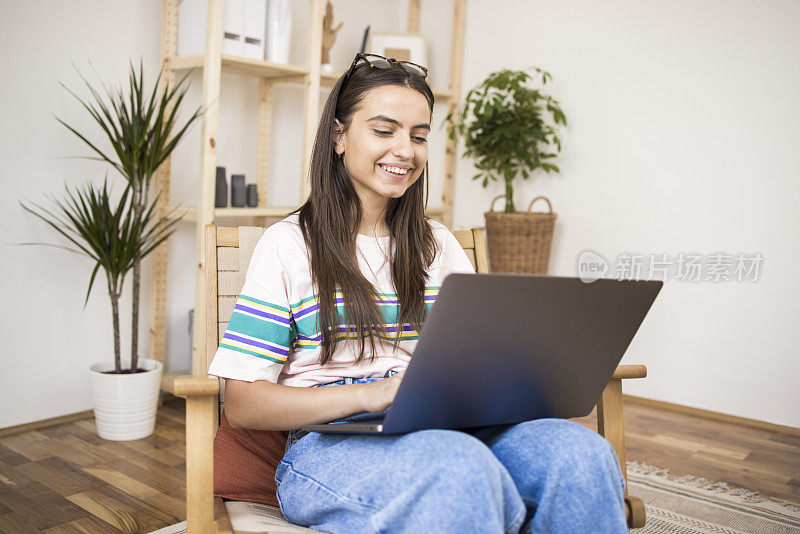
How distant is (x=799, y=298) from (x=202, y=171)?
2420mm

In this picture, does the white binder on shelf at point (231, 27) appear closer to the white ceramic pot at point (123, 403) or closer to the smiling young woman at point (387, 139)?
the white ceramic pot at point (123, 403)

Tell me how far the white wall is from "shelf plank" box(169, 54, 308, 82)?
14 centimetres

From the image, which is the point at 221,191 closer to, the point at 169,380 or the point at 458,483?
the point at 169,380

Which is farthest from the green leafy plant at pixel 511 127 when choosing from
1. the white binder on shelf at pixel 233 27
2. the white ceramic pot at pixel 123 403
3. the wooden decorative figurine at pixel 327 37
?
the white ceramic pot at pixel 123 403

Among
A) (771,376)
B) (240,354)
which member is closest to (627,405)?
(771,376)

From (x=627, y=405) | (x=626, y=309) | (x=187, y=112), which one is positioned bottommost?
(x=627, y=405)

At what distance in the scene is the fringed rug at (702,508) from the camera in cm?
204

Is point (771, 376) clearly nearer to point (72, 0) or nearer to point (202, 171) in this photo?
point (202, 171)

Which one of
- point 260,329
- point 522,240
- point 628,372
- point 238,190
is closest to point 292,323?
point 260,329

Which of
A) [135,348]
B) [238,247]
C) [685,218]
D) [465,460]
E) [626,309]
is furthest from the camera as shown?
[685,218]

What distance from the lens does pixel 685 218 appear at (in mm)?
3158

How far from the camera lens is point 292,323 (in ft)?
4.06

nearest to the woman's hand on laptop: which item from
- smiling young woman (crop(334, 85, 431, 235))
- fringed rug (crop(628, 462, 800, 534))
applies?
smiling young woman (crop(334, 85, 431, 235))

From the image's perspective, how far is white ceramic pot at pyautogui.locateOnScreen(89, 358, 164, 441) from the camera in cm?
246
